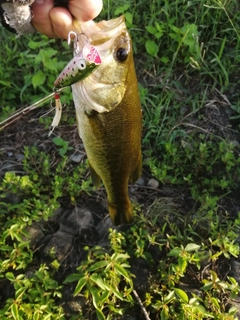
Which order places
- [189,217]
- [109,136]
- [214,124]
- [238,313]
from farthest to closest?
[214,124], [189,217], [238,313], [109,136]

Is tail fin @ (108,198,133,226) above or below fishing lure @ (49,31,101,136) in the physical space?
below

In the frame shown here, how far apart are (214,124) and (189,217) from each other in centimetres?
84

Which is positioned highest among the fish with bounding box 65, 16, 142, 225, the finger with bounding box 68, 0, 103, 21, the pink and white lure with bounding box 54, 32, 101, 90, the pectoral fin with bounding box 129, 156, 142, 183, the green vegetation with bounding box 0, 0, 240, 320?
the finger with bounding box 68, 0, 103, 21

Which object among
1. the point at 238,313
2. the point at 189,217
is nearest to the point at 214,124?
the point at 189,217

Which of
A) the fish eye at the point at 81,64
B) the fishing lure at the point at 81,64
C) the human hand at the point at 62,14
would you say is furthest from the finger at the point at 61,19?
the fish eye at the point at 81,64

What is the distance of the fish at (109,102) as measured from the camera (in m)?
1.72

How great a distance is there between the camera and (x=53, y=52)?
333 cm

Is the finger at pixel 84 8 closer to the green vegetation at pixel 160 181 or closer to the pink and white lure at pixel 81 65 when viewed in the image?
the pink and white lure at pixel 81 65

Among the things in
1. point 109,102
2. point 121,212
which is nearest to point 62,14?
point 109,102

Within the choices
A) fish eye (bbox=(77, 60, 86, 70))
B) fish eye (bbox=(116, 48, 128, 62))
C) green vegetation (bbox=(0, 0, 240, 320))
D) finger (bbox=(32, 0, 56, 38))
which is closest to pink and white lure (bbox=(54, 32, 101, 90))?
fish eye (bbox=(77, 60, 86, 70))

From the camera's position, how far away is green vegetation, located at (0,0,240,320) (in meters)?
2.34

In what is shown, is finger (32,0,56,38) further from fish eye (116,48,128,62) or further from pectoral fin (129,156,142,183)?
pectoral fin (129,156,142,183)

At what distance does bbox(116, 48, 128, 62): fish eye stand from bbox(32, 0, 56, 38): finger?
1.33 ft

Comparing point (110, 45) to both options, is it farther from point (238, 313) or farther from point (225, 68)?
point (225, 68)
